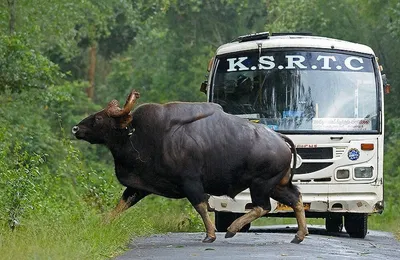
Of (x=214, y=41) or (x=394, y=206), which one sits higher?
(x=214, y=41)

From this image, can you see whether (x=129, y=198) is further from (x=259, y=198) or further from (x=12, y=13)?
(x=12, y=13)

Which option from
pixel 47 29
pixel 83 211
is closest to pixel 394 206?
pixel 47 29

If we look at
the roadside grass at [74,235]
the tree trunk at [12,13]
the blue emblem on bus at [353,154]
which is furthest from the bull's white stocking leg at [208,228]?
the tree trunk at [12,13]

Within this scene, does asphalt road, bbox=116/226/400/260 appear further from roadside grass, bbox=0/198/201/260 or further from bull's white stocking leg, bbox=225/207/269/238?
roadside grass, bbox=0/198/201/260

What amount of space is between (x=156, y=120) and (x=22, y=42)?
37.6 feet

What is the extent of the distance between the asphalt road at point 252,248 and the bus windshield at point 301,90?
2.20m

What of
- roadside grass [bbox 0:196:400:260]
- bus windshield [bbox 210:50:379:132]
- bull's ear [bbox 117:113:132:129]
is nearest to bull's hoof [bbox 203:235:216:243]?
roadside grass [bbox 0:196:400:260]

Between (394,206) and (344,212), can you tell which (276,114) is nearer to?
(344,212)

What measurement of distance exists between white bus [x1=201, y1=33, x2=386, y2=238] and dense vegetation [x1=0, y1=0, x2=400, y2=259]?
6.97 ft

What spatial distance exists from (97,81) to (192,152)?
43.2 meters

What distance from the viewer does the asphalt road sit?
13453 millimetres

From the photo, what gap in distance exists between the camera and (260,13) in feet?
155

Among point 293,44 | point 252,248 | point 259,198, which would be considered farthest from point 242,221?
point 293,44

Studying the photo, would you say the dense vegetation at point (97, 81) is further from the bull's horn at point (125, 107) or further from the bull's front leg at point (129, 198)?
the bull's horn at point (125, 107)
